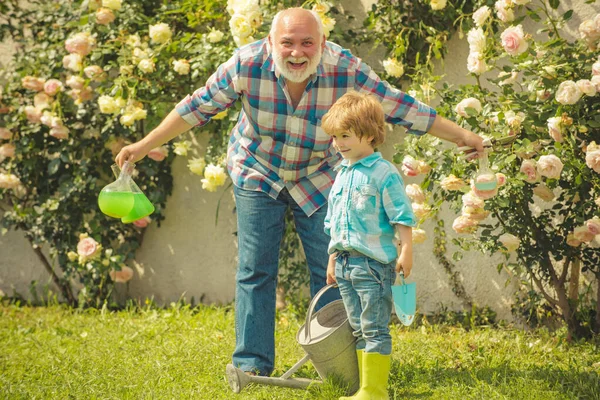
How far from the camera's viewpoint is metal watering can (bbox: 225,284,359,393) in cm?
299

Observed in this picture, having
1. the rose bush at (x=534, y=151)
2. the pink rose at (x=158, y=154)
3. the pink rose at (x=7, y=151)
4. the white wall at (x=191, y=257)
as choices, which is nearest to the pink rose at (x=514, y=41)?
the rose bush at (x=534, y=151)

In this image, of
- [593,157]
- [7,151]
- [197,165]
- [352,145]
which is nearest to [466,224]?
[593,157]

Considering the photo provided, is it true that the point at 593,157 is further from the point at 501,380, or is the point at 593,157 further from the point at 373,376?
the point at 373,376

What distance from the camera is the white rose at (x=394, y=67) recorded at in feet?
Result: 13.5

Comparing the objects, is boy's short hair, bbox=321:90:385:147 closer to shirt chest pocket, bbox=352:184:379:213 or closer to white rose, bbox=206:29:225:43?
shirt chest pocket, bbox=352:184:379:213

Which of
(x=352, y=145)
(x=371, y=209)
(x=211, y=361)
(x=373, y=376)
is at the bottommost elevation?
(x=211, y=361)

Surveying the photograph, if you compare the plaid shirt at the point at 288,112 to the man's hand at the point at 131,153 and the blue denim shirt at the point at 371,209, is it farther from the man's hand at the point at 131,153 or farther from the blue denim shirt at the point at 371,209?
the blue denim shirt at the point at 371,209

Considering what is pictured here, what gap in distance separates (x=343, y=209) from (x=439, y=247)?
1.57 m

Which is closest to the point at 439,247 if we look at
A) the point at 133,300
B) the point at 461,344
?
the point at 461,344

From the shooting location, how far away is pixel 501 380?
3242 mm

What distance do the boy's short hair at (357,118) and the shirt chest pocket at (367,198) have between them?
0.60ft

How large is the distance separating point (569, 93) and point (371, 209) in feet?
3.32

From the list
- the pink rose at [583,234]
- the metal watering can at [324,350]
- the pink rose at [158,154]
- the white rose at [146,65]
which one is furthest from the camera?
the pink rose at [158,154]

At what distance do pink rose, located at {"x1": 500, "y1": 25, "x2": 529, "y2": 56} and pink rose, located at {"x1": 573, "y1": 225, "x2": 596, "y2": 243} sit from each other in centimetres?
80
